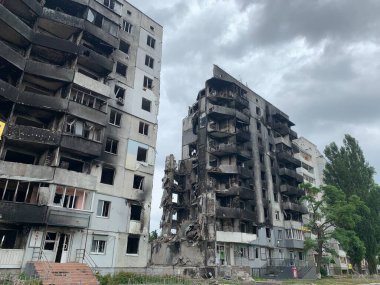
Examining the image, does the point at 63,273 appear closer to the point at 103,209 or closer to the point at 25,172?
the point at 103,209

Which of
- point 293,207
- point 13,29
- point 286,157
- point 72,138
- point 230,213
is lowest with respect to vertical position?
point 230,213

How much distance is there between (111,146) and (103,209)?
716 cm

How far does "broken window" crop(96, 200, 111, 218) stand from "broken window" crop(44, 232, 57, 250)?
4539mm

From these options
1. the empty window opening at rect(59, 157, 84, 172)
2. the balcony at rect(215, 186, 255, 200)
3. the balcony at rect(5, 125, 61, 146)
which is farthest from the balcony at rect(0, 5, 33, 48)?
the balcony at rect(215, 186, 255, 200)

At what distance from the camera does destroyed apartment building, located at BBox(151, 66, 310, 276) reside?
4638 cm

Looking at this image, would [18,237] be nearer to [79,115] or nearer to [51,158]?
[51,158]

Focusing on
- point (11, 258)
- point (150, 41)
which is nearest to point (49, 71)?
point (150, 41)

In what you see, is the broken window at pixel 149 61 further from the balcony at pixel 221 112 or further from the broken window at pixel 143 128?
the balcony at pixel 221 112

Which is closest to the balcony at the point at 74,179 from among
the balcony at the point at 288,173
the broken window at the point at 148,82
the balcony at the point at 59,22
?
the broken window at the point at 148,82

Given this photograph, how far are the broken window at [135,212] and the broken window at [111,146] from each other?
653 cm

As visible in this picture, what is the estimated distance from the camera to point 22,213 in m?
26.0

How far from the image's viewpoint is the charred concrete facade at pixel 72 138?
91.2ft

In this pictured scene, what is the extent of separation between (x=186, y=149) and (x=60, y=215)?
1286 inches

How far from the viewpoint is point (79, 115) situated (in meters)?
32.3
